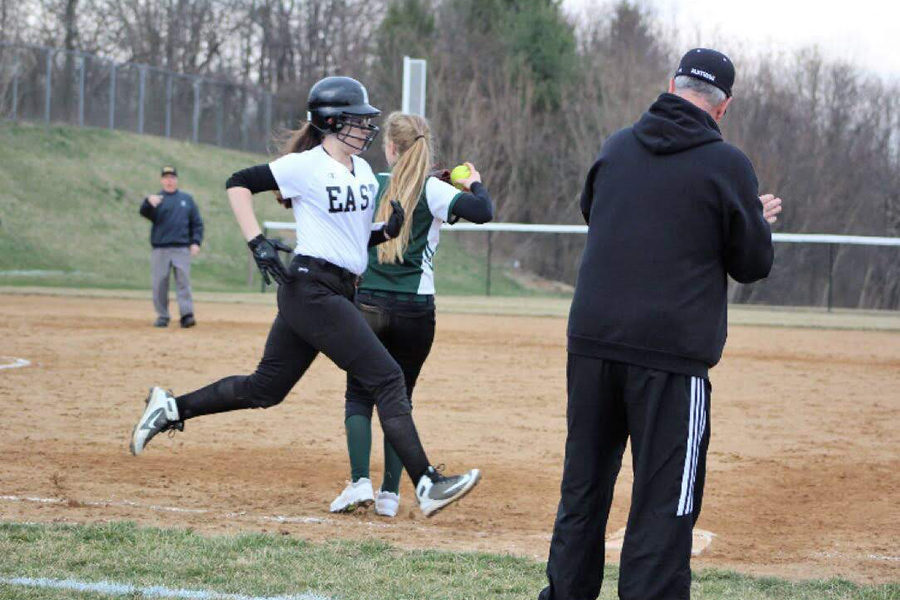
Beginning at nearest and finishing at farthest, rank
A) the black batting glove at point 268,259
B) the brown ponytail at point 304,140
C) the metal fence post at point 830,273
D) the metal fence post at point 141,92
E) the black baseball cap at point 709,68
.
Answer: the black baseball cap at point 709,68 → the black batting glove at point 268,259 → the brown ponytail at point 304,140 → the metal fence post at point 830,273 → the metal fence post at point 141,92

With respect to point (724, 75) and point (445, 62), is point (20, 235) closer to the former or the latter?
point (445, 62)

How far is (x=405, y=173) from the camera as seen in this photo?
248 inches

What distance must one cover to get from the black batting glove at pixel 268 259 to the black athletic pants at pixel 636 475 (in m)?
2.00

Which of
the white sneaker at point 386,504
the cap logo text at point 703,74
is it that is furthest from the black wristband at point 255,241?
the cap logo text at point 703,74

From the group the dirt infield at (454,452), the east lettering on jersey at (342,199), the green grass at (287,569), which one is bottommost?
the dirt infield at (454,452)

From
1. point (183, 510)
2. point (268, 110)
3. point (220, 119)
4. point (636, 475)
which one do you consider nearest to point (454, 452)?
point (183, 510)

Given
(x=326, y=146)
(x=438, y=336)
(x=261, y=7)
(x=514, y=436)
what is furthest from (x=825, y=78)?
(x=326, y=146)

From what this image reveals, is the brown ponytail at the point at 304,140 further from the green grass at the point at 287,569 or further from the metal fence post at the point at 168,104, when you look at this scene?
the metal fence post at the point at 168,104

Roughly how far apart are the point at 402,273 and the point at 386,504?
1.23 m

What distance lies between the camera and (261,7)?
55.6 metres

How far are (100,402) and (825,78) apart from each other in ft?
131

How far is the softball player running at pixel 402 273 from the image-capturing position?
6246mm

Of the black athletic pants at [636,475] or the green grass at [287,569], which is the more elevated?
the black athletic pants at [636,475]

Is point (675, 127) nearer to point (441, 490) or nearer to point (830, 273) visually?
point (441, 490)
